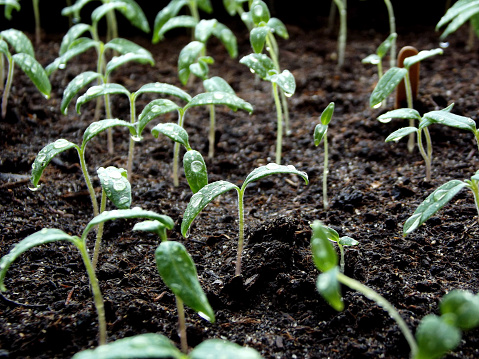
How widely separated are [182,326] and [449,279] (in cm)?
68

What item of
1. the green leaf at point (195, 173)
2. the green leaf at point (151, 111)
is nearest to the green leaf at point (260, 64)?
the green leaf at point (151, 111)

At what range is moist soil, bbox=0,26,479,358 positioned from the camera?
118 centimetres

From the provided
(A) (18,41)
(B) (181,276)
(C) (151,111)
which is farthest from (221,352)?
(A) (18,41)

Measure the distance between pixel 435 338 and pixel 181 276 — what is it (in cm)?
46

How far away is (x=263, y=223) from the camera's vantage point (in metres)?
1.54

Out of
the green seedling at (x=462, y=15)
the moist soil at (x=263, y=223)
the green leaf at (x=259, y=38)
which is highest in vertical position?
the green seedling at (x=462, y=15)

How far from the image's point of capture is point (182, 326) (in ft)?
3.64

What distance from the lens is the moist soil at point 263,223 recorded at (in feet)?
3.87

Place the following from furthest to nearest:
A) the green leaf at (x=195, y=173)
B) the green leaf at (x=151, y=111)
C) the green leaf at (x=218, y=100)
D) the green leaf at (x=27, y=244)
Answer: the green leaf at (x=218, y=100) → the green leaf at (x=151, y=111) → the green leaf at (x=195, y=173) → the green leaf at (x=27, y=244)

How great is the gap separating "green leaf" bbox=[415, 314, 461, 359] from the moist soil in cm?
30

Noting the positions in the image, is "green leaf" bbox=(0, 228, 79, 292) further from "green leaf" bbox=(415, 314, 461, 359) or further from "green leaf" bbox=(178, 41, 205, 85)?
"green leaf" bbox=(178, 41, 205, 85)

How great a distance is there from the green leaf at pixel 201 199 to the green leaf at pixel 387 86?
Answer: 25.3 inches

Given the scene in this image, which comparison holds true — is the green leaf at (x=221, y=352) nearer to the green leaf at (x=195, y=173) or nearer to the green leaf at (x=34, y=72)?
the green leaf at (x=195, y=173)

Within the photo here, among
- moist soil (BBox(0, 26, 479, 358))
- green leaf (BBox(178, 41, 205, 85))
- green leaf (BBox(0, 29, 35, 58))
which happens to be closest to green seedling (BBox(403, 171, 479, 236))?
moist soil (BBox(0, 26, 479, 358))
